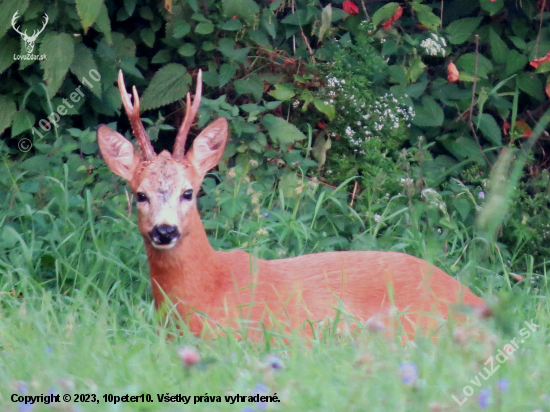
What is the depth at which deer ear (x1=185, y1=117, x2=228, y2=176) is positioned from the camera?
12.8 feet

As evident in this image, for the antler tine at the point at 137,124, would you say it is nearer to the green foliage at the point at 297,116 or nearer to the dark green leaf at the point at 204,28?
the green foliage at the point at 297,116

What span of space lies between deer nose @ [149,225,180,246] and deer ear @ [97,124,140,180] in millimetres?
492

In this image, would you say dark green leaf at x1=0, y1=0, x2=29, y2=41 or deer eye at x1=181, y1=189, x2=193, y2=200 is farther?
dark green leaf at x1=0, y1=0, x2=29, y2=41

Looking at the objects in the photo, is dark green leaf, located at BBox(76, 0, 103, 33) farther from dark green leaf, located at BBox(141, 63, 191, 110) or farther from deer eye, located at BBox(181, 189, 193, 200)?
deer eye, located at BBox(181, 189, 193, 200)

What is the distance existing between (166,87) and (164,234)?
199 cm

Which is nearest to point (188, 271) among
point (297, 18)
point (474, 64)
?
point (297, 18)

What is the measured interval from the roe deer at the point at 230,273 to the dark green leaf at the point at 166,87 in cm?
130

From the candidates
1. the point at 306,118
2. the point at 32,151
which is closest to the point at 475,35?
the point at 306,118

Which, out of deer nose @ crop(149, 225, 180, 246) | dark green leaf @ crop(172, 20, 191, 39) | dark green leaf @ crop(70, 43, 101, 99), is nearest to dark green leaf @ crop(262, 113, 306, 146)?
dark green leaf @ crop(172, 20, 191, 39)

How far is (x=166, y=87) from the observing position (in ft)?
17.1

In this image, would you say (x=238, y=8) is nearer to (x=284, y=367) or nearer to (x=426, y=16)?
(x=426, y=16)

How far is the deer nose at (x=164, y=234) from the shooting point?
344cm

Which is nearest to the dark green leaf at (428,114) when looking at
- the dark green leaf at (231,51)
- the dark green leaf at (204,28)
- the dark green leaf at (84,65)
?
the dark green leaf at (231,51)

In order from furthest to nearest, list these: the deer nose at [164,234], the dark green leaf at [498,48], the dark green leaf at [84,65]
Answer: the dark green leaf at [498,48], the dark green leaf at [84,65], the deer nose at [164,234]
